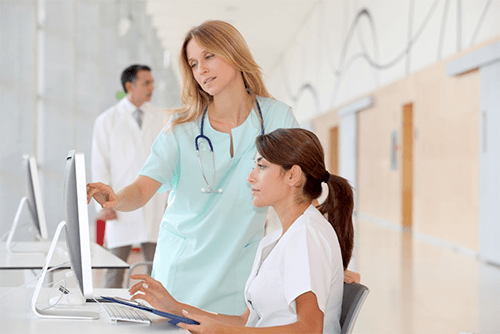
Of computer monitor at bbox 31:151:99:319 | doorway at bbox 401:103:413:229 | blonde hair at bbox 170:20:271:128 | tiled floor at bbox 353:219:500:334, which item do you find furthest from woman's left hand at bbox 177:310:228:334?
doorway at bbox 401:103:413:229

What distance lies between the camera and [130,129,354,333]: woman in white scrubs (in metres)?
1.40

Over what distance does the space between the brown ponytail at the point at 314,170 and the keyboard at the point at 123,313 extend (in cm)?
54

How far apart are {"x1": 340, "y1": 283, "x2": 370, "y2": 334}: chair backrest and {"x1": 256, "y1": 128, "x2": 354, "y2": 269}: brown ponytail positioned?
0.13 meters

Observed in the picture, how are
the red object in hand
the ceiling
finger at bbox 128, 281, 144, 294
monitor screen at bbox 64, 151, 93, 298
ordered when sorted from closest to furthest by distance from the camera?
monitor screen at bbox 64, 151, 93, 298 → finger at bbox 128, 281, 144, 294 → the red object in hand → the ceiling

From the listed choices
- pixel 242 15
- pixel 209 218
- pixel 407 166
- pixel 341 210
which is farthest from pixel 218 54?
pixel 242 15

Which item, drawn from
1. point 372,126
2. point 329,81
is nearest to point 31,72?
point 372,126

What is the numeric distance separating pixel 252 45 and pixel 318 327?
21.6 metres

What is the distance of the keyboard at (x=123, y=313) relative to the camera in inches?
58.9

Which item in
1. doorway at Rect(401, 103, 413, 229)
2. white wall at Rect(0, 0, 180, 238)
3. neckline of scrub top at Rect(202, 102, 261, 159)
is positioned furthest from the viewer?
doorway at Rect(401, 103, 413, 229)

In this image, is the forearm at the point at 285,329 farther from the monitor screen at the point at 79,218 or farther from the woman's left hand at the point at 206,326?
the monitor screen at the point at 79,218

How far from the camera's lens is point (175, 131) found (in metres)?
2.09

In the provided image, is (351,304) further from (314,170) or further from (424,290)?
(424,290)

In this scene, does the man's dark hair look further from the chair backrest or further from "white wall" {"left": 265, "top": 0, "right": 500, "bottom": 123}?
"white wall" {"left": 265, "top": 0, "right": 500, "bottom": 123}

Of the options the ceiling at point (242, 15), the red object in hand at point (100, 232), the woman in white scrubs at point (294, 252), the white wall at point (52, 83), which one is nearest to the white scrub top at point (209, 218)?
the woman in white scrubs at point (294, 252)
